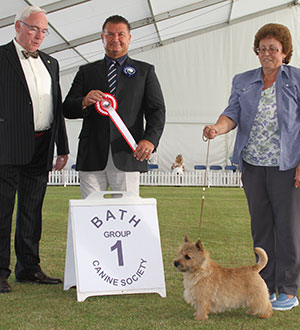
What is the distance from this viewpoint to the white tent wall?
60.4 ft

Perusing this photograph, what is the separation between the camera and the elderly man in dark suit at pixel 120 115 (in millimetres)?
3027

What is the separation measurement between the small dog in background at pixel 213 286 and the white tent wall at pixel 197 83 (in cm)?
1601

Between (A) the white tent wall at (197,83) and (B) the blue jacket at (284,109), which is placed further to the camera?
(A) the white tent wall at (197,83)

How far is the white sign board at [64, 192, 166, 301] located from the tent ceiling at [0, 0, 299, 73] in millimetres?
8724

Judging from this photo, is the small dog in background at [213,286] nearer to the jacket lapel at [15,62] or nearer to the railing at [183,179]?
the jacket lapel at [15,62]

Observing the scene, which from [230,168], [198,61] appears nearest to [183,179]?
[230,168]

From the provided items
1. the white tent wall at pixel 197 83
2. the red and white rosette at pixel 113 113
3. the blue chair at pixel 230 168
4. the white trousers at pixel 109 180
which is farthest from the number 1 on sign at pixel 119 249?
the white tent wall at pixel 197 83

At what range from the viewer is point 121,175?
306 cm

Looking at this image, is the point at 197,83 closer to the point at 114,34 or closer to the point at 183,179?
the point at 183,179

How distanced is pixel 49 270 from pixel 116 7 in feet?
33.8

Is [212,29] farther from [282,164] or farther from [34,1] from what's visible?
[282,164]

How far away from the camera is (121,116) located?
305 cm

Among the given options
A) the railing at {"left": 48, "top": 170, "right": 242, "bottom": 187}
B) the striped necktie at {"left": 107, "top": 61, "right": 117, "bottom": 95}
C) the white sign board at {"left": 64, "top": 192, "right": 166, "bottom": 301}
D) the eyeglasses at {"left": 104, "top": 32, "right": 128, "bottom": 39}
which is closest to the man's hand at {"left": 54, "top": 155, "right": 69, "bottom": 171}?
the white sign board at {"left": 64, "top": 192, "right": 166, "bottom": 301}

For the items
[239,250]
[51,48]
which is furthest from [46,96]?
[51,48]
